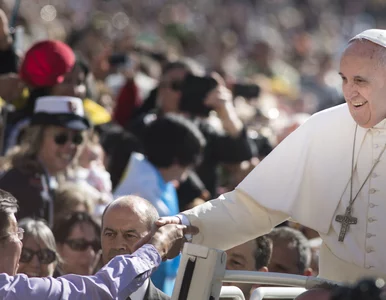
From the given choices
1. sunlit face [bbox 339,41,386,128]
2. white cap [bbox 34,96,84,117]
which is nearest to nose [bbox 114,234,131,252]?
sunlit face [bbox 339,41,386,128]

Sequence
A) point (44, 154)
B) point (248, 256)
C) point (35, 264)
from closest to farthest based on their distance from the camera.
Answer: point (35, 264) < point (248, 256) < point (44, 154)

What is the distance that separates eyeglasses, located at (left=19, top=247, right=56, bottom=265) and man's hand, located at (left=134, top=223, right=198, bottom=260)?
1.13 m

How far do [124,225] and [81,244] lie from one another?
1.14 meters

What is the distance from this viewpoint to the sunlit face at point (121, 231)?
4844 millimetres

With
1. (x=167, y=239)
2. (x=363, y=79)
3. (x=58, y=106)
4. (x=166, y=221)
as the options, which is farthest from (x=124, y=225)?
(x=58, y=106)

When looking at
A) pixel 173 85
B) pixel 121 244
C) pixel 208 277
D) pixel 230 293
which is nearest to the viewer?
pixel 208 277

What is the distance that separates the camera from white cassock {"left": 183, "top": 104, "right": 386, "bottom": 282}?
455cm

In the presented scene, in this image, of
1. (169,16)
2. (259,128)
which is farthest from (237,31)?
(259,128)

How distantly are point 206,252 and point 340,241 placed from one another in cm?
90

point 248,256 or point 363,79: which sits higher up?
point 363,79

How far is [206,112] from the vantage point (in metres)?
8.29

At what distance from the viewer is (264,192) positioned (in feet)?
15.8

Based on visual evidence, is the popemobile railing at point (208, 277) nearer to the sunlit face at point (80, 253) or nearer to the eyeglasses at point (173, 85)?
the sunlit face at point (80, 253)

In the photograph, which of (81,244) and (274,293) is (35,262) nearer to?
(81,244)
